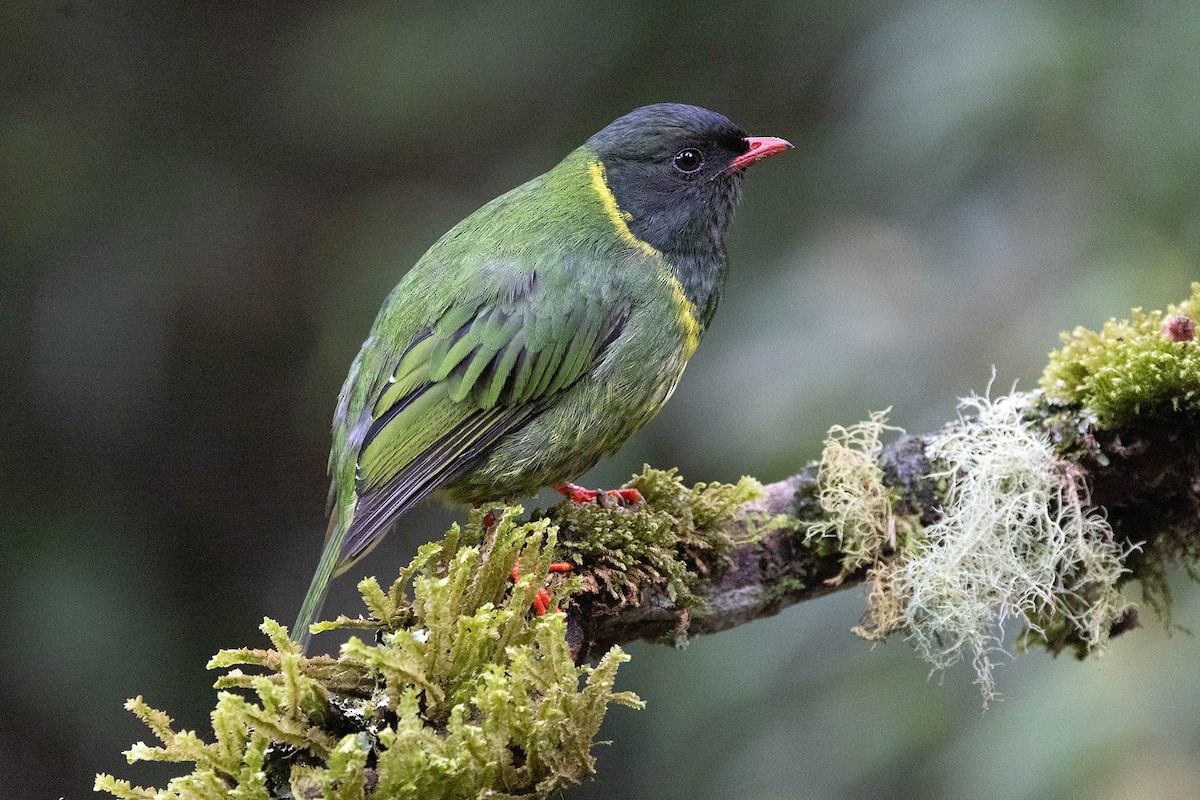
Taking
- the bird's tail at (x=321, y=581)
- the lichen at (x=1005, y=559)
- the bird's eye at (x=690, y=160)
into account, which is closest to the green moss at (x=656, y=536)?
the lichen at (x=1005, y=559)

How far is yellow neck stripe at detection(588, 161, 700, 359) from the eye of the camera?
3346 mm

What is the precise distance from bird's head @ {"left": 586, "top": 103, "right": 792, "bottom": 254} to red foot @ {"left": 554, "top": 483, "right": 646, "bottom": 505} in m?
0.77

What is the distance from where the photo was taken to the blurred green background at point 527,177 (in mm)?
3633

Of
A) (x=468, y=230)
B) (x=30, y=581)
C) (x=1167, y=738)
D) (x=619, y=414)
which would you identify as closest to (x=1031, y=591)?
(x=1167, y=738)

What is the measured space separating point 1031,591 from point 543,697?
4.75ft

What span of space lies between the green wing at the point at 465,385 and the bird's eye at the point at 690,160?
66 cm

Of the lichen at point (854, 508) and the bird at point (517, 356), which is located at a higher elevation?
the bird at point (517, 356)

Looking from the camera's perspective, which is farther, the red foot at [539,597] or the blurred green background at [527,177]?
the blurred green background at [527,177]

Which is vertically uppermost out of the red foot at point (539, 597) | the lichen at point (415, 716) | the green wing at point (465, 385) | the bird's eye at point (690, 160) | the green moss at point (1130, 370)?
the bird's eye at point (690, 160)

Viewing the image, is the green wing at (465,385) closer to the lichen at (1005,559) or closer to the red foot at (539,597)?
the red foot at (539,597)

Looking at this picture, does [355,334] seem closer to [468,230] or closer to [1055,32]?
[468,230]

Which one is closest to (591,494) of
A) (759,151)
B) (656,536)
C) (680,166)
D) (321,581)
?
(656,536)

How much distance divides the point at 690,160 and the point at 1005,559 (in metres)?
1.49

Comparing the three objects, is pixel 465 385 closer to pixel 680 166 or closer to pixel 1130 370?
pixel 680 166
